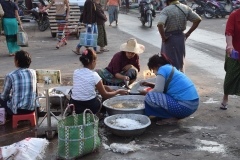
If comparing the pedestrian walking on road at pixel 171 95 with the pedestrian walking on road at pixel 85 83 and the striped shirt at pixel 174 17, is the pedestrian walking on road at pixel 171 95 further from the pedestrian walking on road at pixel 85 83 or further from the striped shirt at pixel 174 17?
the striped shirt at pixel 174 17

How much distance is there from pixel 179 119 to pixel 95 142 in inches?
57.1

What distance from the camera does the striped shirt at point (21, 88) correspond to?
4.47 m

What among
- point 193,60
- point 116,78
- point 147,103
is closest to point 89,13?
point 193,60

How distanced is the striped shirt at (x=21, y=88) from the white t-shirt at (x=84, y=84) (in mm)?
592

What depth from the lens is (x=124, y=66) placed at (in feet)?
18.2

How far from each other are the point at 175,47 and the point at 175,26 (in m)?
0.32

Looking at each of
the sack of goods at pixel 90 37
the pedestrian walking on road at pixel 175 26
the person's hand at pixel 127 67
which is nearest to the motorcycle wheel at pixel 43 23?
the sack of goods at pixel 90 37

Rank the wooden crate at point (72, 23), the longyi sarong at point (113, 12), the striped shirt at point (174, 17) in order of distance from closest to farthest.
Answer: the striped shirt at point (174, 17), the wooden crate at point (72, 23), the longyi sarong at point (113, 12)

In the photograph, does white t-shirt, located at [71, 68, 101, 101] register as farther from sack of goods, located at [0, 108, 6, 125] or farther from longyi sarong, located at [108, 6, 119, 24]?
longyi sarong, located at [108, 6, 119, 24]

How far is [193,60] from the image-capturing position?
8594mm

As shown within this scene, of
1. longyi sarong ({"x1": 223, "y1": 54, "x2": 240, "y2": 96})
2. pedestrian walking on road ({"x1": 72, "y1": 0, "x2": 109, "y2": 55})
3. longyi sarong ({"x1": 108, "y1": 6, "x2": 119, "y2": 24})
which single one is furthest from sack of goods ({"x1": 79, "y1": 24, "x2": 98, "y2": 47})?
longyi sarong ({"x1": 108, "y1": 6, "x2": 119, "y2": 24})

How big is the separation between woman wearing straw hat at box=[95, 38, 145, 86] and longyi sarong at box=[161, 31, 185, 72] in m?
0.41

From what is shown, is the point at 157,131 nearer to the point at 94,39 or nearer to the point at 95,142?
the point at 95,142

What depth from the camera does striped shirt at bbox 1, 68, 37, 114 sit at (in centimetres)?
447
